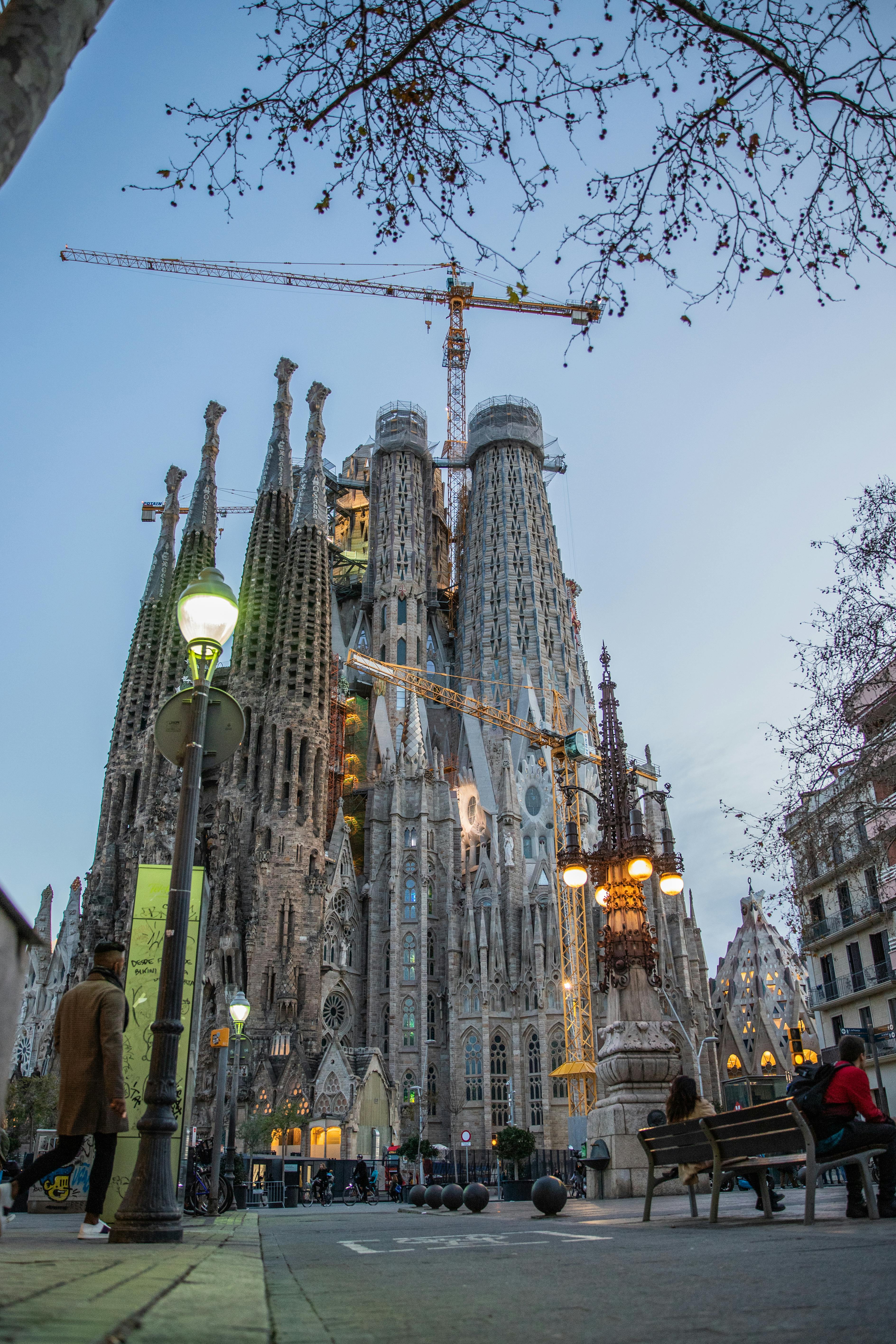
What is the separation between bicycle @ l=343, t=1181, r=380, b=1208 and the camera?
84.3 ft

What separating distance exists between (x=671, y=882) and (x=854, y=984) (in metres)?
20.7

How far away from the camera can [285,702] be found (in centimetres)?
5159

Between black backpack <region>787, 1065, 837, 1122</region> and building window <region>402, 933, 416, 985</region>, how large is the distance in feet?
151

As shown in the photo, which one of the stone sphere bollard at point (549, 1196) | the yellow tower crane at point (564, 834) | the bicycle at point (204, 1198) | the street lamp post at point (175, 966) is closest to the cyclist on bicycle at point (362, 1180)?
the bicycle at point (204, 1198)

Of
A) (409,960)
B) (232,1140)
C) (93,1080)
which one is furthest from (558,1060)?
(93,1080)

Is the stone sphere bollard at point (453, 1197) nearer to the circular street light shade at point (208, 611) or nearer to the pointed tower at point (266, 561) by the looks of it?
the circular street light shade at point (208, 611)

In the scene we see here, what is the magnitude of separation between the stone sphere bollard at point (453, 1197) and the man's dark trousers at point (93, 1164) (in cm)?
722

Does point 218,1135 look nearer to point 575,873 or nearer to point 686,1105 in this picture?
point 575,873

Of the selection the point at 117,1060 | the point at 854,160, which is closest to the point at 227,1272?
the point at 117,1060

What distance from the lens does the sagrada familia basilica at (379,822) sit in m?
46.3

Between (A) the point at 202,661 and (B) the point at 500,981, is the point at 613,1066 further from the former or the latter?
(B) the point at 500,981

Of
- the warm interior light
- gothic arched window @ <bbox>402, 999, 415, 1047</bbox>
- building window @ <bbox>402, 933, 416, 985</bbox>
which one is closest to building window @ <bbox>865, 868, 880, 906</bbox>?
the warm interior light

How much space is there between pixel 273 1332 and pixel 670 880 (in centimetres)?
1152

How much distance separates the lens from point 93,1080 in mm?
6316
